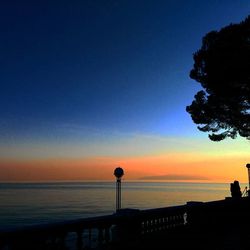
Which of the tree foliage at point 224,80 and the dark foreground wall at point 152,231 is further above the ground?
the tree foliage at point 224,80

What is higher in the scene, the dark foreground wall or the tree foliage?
the tree foliage

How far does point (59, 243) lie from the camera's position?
8531 mm

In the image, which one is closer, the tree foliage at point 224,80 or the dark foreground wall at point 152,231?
the dark foreground wall at point 152,231

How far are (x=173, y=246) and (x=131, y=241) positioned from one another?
1600 millimetres

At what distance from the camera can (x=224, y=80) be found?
2203 cm

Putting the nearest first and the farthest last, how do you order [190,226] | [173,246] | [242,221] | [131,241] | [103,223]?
[103,223] < [131,241] < [173,246] < [190,226] < [242,221]

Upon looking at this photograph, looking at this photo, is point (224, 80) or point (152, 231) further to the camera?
point (224, 80)

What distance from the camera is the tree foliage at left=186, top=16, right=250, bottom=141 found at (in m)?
21.1

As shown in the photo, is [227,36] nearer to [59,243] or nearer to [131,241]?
[131,241]

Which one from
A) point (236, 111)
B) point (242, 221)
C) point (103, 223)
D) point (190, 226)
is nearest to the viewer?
point (103, 223)

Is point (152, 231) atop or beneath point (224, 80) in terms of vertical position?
beneath

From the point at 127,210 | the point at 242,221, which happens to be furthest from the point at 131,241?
the point at 242,221

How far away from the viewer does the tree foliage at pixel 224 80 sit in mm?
21109

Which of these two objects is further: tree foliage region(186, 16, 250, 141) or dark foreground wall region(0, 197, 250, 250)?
tree foliage region(186, 16, 250, 141)
